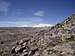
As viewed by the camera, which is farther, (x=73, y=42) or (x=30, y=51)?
(x=30, y=51)

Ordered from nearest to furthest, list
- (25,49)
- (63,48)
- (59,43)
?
(63,48)
(59,43)
(25,49)

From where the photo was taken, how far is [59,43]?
2703 cm

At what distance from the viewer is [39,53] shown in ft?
85.8

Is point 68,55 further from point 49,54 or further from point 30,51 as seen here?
point 30,51

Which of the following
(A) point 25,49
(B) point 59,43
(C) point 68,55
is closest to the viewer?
(C) point 68,55

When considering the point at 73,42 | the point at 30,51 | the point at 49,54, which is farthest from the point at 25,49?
the point at 73,42

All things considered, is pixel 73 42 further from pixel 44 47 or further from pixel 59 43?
pixel 44 47

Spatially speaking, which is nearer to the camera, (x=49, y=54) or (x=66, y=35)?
(x=49, y=54)

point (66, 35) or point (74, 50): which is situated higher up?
point (66, 35)

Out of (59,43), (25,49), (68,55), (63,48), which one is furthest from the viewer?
(25,49)

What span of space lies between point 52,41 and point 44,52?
3559 millimetres

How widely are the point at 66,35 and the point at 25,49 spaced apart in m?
8.42

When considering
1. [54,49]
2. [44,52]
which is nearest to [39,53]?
[44,52]

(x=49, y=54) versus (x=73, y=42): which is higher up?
(x=73, y=42)
